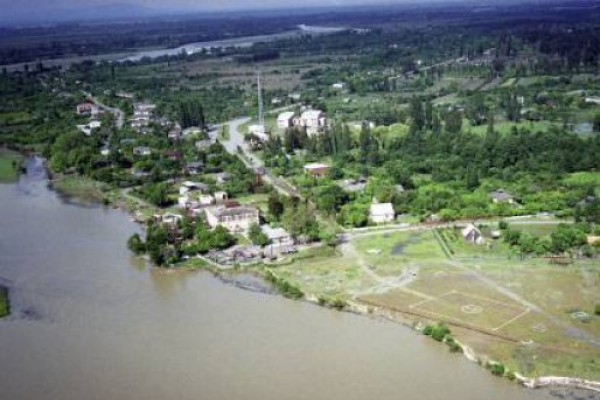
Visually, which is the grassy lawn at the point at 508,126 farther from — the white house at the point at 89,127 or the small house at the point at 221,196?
the white house at the point at 89,127

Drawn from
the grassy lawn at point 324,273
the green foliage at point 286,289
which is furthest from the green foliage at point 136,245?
the green foliage at point 286,289

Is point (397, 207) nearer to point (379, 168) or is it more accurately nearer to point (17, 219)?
point (379, 168)

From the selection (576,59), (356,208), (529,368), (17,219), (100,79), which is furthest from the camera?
(100,79)

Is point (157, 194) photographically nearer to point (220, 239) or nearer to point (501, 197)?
point (220, 239)

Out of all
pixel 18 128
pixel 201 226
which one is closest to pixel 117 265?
pixel 201 226

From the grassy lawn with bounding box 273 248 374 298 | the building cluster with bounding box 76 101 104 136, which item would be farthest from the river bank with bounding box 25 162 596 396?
the building cluster with bounding box 76 101 104 136

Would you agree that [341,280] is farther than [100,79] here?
No

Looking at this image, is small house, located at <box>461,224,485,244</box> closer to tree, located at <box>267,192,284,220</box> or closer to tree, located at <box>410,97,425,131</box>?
tree, located at <box>267,192,284,220</box>
